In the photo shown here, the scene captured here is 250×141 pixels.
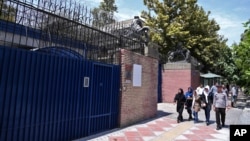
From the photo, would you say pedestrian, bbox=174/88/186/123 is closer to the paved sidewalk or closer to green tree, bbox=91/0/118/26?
the paved sidewalk

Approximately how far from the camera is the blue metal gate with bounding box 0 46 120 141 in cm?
474

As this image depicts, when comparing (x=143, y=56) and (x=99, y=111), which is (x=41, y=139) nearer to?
(x=99, y=111)

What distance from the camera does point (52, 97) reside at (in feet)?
18.7

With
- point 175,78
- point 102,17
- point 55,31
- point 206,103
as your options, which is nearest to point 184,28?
point 175,78

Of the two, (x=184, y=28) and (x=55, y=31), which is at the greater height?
(x=184, y=28)

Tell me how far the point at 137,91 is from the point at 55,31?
14.2 feet

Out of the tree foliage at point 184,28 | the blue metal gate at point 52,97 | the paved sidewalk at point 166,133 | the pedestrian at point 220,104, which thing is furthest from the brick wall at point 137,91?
the tree foliage at point 184,28

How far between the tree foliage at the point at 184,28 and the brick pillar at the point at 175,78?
14.1 ft

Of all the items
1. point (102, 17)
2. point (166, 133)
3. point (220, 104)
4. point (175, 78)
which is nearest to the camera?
point (166, 133)

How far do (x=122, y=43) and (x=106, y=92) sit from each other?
213cm

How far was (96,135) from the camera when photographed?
7070 millimetres

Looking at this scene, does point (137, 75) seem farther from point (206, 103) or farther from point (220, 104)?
point (220, 104)

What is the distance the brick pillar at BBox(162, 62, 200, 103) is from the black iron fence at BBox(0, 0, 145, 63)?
32.2ft

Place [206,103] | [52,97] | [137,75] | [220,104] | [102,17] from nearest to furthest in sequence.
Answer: [52,97]
[102,17]
[220,104]
[137,75]
[206,103]
